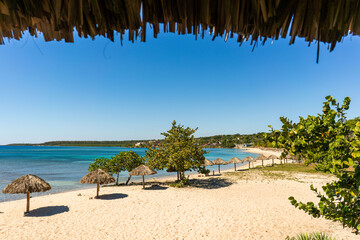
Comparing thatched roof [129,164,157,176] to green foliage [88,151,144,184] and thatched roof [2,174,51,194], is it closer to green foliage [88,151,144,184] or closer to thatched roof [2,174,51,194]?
green foliage [88,151,144,184]

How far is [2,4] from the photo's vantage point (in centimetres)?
158

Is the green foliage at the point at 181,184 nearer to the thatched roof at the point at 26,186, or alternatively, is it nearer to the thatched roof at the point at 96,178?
the thatched roof at the point at 96,178

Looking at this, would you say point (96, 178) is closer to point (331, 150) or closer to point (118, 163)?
point (118, 163)

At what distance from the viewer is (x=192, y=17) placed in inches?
75.2

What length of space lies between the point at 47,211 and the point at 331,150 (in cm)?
1230

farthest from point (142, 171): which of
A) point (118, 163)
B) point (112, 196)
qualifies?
point (118, 163)

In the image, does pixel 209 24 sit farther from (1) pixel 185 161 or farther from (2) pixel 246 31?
(1) pixel 185 161

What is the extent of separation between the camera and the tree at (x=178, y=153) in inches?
587

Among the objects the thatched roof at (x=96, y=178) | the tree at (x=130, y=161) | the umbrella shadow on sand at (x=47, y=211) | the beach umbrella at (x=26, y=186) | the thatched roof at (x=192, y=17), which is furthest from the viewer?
the tree at (x=130, y=161)

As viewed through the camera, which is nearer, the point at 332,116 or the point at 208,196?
the point at 332,116

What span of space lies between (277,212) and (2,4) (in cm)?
1090

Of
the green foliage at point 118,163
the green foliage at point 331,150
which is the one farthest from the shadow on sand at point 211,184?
the green foliage at point 331,150

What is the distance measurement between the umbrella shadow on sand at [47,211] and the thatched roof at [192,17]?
33.8 ft

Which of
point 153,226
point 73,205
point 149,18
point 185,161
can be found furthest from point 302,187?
point 149,18
